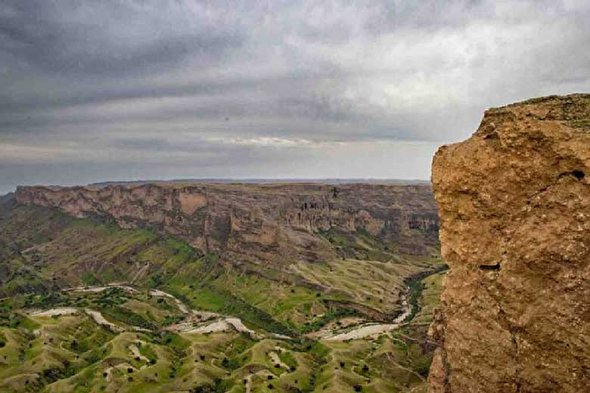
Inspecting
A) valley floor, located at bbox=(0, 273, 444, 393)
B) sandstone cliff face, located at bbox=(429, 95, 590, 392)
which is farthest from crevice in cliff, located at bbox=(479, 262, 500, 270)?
valley floor, located at bbox=(0, 273, 444, 393)

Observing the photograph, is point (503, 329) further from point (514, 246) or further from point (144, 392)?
point (144, 392)

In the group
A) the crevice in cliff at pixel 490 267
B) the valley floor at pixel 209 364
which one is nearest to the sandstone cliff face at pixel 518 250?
the crevice in cliff at pixel 490 267

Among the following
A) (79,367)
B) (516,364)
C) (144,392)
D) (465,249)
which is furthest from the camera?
(79,367)

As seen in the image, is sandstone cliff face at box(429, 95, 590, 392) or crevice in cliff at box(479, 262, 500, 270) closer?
sandstone cliff face at box(429, 95, 590, 392)

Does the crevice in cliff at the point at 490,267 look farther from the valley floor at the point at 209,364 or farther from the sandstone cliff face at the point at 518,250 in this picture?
the valley floor at the point at 209,364

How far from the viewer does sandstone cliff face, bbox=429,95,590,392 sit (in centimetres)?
2306

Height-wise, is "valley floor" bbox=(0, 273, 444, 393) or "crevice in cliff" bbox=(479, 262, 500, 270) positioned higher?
"crevice in cliff" bbox=(479, 262, 500, 270)

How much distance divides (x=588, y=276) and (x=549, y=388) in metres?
5.29

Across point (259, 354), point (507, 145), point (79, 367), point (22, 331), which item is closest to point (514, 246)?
point (507, 145)

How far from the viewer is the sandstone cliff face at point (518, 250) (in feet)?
75.7

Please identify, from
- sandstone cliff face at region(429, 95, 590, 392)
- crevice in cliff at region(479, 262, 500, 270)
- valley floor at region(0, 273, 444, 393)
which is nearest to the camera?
sandstone cliff face at region(429, 95, 590, 392)

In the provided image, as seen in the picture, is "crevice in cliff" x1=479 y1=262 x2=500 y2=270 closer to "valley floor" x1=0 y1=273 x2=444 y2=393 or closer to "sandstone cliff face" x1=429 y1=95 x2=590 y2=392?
"sandstone cliff face" x1=429 y1=95 x2=590 y2=392

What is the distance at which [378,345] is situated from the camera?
183 metres

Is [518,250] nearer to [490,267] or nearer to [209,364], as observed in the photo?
[490,267]
